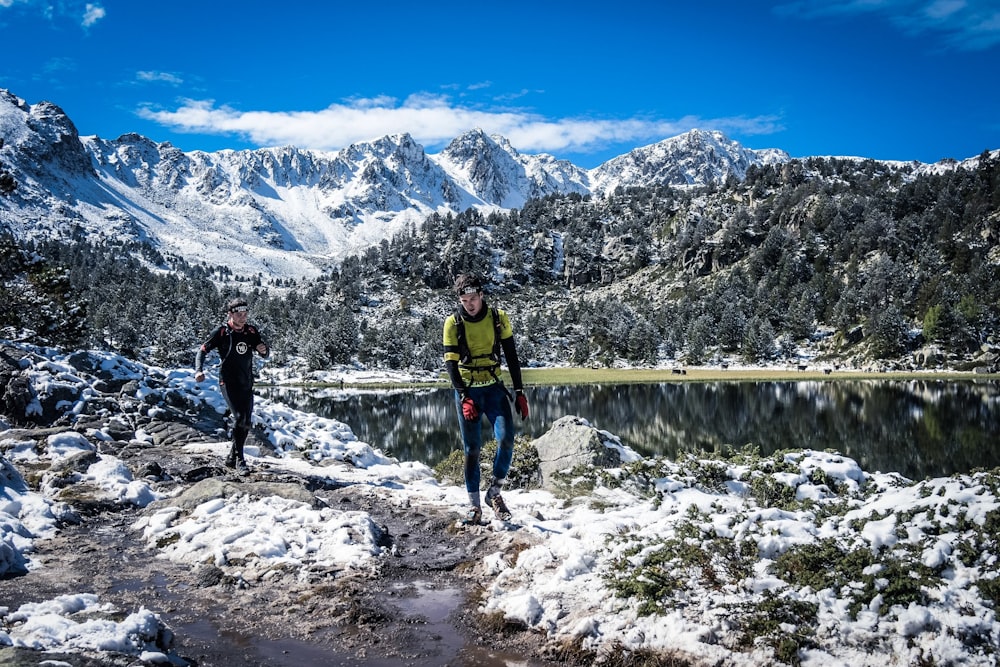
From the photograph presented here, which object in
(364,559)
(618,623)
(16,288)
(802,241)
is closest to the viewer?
(618,623)

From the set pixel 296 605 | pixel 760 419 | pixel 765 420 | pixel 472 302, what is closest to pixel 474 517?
pixel 472 302

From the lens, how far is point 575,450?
11.8 meters

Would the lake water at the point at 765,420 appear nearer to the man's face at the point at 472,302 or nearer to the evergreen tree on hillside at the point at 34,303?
the man's face at the point at 472,302

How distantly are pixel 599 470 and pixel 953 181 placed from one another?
197 m

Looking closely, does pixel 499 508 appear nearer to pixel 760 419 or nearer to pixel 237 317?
pixel 237 317

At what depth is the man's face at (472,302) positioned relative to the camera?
807 centimetres

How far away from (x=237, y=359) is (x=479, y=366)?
17.7ft

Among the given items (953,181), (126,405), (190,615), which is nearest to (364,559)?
(190,615)

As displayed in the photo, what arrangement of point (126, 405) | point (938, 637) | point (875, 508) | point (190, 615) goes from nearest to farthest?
point (938, 637)
point (190, 615)
point (875, 508)
point (126, 405)

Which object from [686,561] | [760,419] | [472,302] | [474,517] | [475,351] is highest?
[472,302]

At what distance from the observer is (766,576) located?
18.3 feet

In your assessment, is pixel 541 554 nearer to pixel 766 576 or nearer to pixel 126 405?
pixel 766 576

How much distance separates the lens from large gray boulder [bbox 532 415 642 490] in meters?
11.5

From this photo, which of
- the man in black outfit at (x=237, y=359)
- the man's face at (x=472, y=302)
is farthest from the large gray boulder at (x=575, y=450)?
the man in black outfit at (x=237, y=359)
